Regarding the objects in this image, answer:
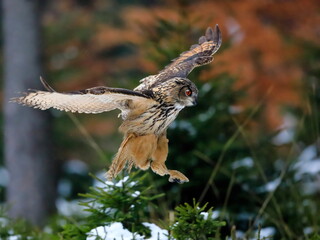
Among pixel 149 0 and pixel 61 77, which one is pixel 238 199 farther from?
pixel 149 0

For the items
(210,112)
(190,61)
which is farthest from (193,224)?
(210,112)

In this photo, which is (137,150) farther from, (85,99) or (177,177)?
(85,99)

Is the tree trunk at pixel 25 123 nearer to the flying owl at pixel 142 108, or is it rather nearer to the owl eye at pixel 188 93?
the flying owl at pixel 142 108

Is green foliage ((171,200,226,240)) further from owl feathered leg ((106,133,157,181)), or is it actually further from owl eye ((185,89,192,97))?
owl eye ((185,89,192,97))

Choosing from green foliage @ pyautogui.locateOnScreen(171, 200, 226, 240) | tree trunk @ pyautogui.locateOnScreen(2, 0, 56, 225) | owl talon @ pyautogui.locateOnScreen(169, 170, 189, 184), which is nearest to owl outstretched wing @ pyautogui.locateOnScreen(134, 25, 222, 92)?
owl talon @ pyautogui.locateOnScreen(169, 170, 189, 184)

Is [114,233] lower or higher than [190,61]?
lower

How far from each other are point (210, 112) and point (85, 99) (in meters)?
3.85

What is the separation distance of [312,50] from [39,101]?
289 inches

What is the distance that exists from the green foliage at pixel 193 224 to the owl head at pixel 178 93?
58cm

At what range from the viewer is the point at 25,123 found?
12.3 m

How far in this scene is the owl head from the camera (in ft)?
12.9

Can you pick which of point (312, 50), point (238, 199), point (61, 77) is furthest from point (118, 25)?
point (238, 199)

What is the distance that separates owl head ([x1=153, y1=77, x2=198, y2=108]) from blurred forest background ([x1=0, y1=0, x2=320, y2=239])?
1.11 metres

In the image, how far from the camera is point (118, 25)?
19.8 m
